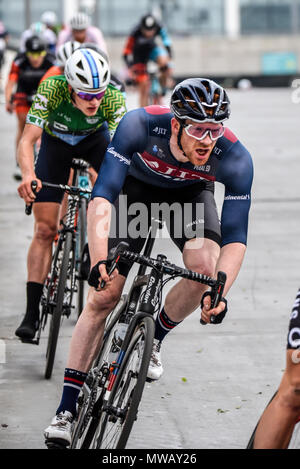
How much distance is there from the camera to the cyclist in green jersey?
5926 millimetres

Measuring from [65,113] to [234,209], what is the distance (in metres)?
2.03

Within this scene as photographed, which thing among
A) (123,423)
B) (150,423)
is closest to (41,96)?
(150,423)

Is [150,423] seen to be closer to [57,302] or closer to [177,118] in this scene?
[57,302]

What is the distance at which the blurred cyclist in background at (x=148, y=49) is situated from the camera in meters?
16.4

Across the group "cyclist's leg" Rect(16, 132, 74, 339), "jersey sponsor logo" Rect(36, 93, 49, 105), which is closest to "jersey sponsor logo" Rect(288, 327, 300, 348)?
"cyclist's leg" Rect(16, 132, 74, 339)

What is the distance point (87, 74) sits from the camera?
580cm

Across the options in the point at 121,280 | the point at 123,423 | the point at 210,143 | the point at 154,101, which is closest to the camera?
the point at 123,423

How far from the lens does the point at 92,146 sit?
6516 millimetres

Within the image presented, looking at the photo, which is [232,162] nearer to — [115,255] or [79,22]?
[115,255]

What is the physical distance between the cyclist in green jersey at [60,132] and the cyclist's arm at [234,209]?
145cm

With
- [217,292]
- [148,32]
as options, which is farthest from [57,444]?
[148,32]

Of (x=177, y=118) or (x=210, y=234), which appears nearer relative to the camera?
(x=177, y=118)

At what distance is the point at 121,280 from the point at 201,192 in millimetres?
798
